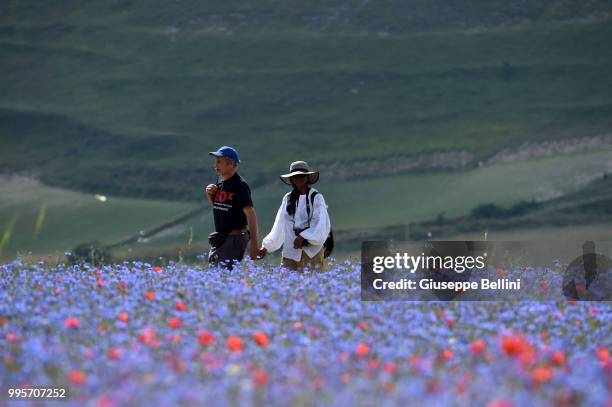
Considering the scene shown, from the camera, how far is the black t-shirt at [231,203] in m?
11.2

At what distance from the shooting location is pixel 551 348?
701 cm

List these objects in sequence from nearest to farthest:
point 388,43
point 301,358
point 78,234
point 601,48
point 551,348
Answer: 1. point 301,358
2. point 551,348
3. point 78,234
4. point 601,48
5. point 388,43

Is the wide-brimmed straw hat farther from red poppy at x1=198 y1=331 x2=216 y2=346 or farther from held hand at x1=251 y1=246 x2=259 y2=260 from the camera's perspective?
red poppy at x1=198 y1=331 x2=216 y2=346

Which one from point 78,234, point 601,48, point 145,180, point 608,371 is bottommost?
point 608,371

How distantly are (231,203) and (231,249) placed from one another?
0.41m

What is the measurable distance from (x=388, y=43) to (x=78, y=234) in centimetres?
4947

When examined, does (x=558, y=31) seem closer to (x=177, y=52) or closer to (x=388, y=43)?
(x=388, y=43)

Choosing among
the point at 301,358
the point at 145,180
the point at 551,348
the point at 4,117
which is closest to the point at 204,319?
the point at 301,358

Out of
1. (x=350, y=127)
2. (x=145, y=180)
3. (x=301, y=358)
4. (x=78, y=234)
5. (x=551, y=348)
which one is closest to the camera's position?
(x=301, y=358)

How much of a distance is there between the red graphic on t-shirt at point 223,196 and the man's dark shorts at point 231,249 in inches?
13.7

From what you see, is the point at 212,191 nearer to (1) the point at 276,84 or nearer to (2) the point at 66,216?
(2) the point at 66,216

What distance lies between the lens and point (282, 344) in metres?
6.75

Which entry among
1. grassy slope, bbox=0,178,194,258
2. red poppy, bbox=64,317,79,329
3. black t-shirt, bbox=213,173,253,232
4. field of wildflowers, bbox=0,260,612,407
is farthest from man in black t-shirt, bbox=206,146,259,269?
grassy slope, bbox=0,178,194,258

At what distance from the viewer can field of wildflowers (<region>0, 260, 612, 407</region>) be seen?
549 cm
